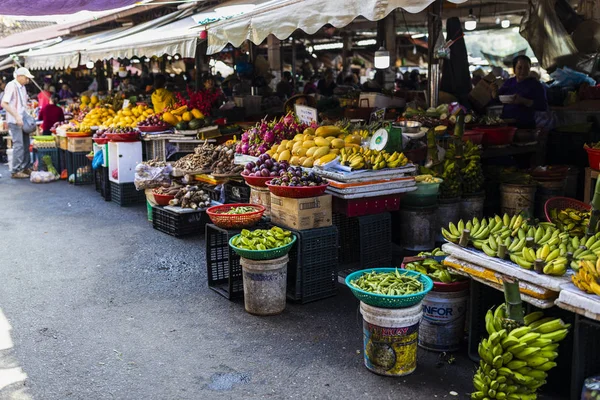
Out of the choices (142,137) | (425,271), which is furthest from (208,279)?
(142,137)

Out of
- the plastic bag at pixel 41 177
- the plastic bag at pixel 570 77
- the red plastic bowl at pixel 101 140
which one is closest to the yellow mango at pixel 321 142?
the red plastic bowl at pixel 101 140

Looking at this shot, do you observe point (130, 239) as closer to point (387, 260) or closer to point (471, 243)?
point (387, 260)

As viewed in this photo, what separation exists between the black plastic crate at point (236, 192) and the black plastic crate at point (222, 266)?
121 centimetres

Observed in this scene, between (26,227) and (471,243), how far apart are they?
257 inches

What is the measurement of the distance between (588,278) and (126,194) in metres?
7.72

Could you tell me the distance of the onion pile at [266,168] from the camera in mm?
5789

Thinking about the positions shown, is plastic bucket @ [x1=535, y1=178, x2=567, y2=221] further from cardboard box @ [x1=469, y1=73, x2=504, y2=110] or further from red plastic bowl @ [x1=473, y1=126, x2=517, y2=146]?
cardboard box @ [x1=469, y1=73, x2=504, y2=110]

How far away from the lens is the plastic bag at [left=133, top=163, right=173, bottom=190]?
8172 mm

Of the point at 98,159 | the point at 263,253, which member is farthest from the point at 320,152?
the point at 98,159

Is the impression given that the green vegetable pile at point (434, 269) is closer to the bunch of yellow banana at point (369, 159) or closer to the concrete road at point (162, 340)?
the concrete road at point (162, 340)

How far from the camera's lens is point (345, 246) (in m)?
6.14

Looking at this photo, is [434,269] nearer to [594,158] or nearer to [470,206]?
[470,206]

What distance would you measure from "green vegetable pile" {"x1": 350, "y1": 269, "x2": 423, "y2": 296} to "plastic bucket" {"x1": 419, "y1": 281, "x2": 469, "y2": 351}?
0.22 meters

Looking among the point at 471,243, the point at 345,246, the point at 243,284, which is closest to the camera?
the point at 471,243
